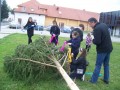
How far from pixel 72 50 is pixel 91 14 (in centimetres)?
7481

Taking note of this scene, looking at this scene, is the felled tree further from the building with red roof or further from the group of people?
the building with red roof

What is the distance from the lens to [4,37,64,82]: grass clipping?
6.82 m

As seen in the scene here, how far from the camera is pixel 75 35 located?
8.00 meters

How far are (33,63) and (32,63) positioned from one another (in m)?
0.03

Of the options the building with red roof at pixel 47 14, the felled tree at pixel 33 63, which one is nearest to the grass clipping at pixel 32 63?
the felled tree at pixel 33 63

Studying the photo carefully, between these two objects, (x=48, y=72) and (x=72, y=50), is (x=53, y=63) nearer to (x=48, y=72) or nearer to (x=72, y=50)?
(x=48, y=72)

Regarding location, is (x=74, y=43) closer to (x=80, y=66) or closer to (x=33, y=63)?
(x=80, y=66)

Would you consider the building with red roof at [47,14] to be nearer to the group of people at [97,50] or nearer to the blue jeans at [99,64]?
the group of people at [97,50]

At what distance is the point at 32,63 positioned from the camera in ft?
22.7

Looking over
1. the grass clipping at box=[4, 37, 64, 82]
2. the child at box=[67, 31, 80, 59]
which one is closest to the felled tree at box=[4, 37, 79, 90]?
the grass clipping at box=[4, 37, 64, 82]

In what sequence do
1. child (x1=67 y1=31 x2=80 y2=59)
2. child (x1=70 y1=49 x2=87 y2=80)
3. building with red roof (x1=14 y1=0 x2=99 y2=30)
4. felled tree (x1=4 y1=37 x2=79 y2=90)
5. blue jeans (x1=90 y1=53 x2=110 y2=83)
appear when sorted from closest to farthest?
felled tree (x1=4 y1=37 x2=79 y2=90), blue jeans (x1=90 y1=53 x2=110 y2=83), child (x1=70 y1=49 x2=87 y2=80), child (x1=67 y1=31 x2=80 y2=59), building with red roof (x1=14 y1=0 x2=99 y2=30)

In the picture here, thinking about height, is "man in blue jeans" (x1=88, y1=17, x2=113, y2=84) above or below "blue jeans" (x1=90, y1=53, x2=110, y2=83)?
above

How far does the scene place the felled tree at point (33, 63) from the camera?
6.81m


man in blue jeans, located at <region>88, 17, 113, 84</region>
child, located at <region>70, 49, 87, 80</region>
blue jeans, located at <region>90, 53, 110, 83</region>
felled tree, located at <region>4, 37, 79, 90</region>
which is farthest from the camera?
child, located at <region>70, 49, 87, 80</region>
